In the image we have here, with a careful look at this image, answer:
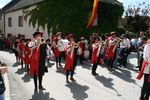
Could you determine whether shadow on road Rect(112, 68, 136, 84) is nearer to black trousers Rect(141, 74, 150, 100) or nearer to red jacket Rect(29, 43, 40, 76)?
black trousers Rect(141, 74, 150, 100)

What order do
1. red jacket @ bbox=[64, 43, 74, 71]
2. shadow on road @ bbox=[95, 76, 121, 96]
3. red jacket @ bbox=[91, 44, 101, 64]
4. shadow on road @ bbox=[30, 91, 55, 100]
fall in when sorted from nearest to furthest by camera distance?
1. shadow on road @ bbox=[30, 91, 55, 100]
2. shadow on road @ bbox=[95, 76, 121, 96]
3. red jacket @ bbox=[64, 43, 74, 71]
4. red jacket @ bbox=[91, 44, 101, 64]

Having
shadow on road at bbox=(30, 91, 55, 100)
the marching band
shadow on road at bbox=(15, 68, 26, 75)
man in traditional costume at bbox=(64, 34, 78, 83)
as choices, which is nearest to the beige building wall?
the marching band

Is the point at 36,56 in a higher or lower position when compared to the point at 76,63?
higher

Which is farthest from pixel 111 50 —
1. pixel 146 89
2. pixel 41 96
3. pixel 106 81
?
pixel 146 89

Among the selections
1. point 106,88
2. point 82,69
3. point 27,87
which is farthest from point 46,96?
point 82,69

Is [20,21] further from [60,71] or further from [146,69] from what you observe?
[146,69]

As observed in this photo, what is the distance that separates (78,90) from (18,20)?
25.0 meters

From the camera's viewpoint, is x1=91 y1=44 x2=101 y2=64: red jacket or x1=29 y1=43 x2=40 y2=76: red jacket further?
x1=91 y1=44 x2=101 y2=64: red jacket

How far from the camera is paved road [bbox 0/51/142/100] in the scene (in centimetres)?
892

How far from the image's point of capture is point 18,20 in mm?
33594

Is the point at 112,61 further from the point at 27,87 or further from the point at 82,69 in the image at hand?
the point at 27,87

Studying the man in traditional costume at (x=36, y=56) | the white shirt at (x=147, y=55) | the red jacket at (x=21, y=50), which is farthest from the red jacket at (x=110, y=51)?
the white shirt at (x=147, y=55)

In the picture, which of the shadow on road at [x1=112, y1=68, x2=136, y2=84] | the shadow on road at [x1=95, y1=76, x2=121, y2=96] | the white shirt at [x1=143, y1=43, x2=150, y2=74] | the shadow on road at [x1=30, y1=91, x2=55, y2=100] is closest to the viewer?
the white shirt at [x1=143, y1=43, x2=150, y2=74]

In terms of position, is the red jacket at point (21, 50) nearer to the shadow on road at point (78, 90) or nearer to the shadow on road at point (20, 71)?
the shadow on road at point (20, 71)
